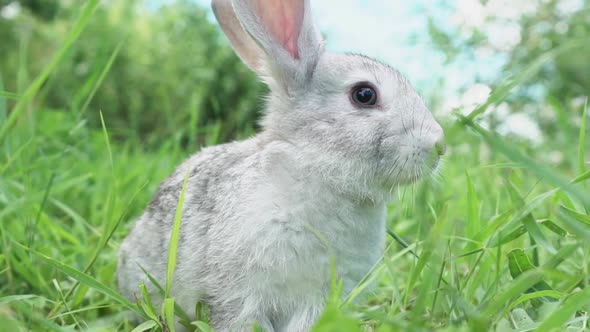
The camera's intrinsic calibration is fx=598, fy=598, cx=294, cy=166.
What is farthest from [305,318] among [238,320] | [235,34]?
[235,34]

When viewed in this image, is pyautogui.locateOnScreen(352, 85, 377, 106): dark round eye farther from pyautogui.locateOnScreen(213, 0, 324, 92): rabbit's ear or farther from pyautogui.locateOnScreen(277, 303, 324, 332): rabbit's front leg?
pyautogui.locateOnScreen(277, 303, 324, 332): rabbit's front leg

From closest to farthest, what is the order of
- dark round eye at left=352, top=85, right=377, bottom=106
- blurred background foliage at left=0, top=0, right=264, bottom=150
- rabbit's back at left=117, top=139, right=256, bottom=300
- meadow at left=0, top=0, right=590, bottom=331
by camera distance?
meadow at left=0, top=0, right=590, bottom=331 → dark round eye at left=352, top=85, right=377, bottom=106 → rabbit's back at left=117, top=139, right=256, bottom=300 → blurred background foliage at left=0, top=0, right=264, bottom=150

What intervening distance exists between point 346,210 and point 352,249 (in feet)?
0.57

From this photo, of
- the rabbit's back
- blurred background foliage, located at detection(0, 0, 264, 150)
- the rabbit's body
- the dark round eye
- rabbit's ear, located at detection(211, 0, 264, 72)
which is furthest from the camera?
blurred background foliage, located at detection(0, 0, 264, 150)

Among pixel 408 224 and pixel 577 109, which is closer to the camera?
pixel 408 224

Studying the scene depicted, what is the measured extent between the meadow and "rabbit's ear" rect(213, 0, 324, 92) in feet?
2.23

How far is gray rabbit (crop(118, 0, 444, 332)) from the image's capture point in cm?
254

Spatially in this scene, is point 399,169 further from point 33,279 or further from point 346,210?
point 33,279

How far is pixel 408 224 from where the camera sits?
13.0 ft

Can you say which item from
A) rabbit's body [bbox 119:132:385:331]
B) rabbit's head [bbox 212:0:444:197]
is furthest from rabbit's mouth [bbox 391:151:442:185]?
rabbit's body [bbox 119:132:385:331]

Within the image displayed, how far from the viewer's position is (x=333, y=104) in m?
2.75

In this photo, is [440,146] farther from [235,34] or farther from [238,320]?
[235,34]

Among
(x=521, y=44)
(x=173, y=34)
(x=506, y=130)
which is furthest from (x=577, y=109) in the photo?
(x=173, y=34)

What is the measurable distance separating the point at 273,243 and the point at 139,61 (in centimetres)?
1159
